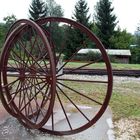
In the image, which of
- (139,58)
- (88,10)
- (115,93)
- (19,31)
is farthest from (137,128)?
(88,10)

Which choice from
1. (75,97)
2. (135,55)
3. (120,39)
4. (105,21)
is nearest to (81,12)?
(105,21)

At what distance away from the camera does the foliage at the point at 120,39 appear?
3628 cm

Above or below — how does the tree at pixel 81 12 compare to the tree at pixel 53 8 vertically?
below

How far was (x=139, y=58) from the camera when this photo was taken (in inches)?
1315

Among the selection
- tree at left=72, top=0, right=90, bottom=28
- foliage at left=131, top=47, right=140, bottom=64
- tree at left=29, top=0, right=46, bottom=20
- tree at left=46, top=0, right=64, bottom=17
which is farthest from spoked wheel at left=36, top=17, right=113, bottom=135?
tree at left=46, top=0, right=64, bottom=17

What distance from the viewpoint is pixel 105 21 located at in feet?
123

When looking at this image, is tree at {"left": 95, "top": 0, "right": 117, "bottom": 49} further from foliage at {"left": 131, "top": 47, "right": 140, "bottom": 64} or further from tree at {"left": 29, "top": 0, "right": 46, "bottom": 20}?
tree at {"left": 29, "top": 0, "right": 46, "bottom": 20}

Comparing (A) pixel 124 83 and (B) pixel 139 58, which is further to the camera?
(B) pixel 139 58

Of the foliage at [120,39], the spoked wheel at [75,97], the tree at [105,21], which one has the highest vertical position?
the tree at [105,21]

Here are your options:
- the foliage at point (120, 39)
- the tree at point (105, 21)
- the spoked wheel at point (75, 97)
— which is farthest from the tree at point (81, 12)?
the spoked wheel at point (75, 97)

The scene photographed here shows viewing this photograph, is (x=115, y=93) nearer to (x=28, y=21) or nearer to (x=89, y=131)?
(x=89, y=131)

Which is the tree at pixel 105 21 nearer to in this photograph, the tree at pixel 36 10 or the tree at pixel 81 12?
the tree at pixel 81 12

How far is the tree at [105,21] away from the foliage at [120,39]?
1.64 ft

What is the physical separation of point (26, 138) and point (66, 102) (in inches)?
114
